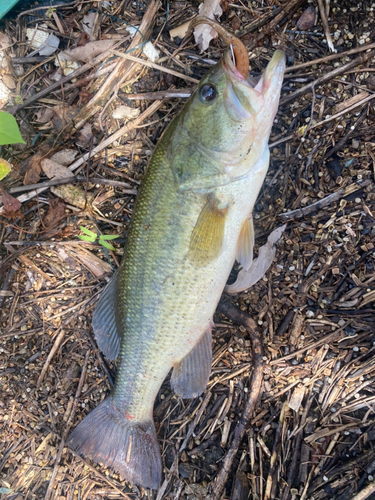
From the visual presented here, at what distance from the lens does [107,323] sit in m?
3.13

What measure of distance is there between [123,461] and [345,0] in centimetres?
462

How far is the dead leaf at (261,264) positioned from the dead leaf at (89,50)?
247cm

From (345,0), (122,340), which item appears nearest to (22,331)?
(122,340)

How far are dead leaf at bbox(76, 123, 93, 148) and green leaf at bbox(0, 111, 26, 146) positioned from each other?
2.15 ft

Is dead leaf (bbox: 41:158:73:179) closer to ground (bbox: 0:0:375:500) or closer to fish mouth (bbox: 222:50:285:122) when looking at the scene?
ground (bbox: 0:0:375:500)

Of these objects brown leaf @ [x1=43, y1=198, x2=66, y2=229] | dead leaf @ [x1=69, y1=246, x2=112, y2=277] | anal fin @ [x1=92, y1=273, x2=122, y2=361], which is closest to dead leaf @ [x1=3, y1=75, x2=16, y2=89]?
brown leaf @ [x1=43, y1=198, x2=66, y2=229]

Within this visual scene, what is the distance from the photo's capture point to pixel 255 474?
9.71 feet

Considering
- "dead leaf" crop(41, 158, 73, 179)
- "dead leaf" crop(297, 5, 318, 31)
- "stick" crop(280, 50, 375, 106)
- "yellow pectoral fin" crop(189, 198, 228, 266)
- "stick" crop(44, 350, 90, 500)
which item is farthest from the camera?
"dead leaf" crop(41, 158, 73, 179)

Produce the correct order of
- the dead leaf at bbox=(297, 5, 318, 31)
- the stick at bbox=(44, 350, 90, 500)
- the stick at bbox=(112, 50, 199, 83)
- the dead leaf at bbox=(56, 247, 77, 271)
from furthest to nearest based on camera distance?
the dead leaf at bbox=(56, 247, 77, 271)
the stick at bbox=(44, 350, 90, 500)
the stick at bbox=(112, 50, 199, 83)
the dead leaf at bbox=(297, 5, 318, 31)

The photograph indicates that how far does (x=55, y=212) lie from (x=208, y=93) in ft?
6.42

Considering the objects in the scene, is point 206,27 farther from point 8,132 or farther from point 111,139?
point 8,132

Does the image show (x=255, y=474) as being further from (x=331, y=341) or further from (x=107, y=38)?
(x=107, y=38)

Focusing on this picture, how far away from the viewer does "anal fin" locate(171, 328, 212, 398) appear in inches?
117

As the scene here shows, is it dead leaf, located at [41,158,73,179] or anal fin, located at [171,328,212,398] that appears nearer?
anal fin, located at [171,328,212,398]
